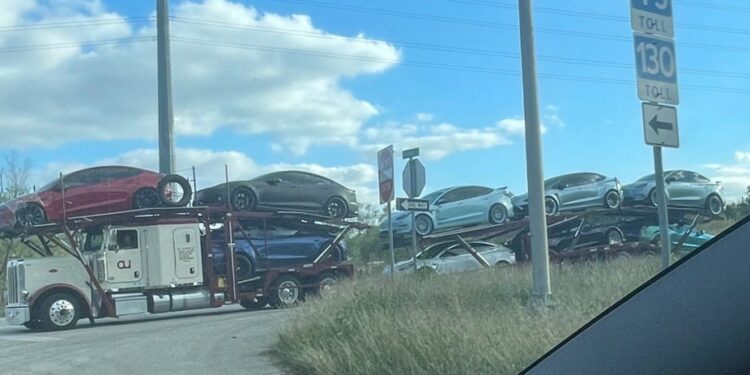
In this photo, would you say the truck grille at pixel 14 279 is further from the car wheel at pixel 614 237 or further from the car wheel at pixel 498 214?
the car wheel at pixel 614 237

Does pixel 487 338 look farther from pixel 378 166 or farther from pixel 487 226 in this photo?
pixel 487 226

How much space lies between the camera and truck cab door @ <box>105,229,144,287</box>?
62.5 feet

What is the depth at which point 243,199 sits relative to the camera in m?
20.9

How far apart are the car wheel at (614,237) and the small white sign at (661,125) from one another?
1069cm

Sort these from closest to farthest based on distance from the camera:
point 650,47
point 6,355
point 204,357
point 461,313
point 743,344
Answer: point 743,344
point 650,47
point 461,313
point 204,357
point 6,355

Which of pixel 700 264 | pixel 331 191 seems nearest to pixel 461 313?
pixel 700 264

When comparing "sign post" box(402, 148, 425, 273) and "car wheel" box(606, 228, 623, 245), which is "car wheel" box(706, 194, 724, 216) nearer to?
"sign post" box(402, 148, 425, 273)

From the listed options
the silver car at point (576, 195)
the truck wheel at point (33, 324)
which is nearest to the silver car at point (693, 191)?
the silver car at point (576, 195)

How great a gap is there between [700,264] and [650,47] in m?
2.96

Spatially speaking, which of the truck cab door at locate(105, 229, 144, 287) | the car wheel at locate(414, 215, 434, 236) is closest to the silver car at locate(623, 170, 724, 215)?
the car wheel at locate(414, 215, 434, 236)

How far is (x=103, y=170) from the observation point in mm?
19141

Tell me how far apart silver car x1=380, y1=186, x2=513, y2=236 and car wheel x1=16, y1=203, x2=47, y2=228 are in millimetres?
7708

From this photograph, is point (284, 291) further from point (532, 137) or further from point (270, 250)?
point (532, 137)

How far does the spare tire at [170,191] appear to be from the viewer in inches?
766
